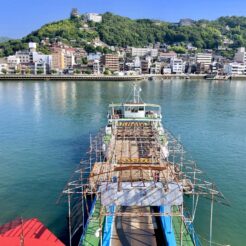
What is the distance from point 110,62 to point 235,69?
5463 cm

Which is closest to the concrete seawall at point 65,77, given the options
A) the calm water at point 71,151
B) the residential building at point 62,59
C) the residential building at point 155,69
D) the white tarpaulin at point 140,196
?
the residential building at point 62,59

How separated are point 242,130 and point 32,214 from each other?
92.0 feet

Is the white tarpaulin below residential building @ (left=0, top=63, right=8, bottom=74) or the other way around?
the other way around

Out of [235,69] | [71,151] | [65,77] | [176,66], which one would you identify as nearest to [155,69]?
[176,66]

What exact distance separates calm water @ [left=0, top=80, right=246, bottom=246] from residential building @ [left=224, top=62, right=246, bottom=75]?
83.5m

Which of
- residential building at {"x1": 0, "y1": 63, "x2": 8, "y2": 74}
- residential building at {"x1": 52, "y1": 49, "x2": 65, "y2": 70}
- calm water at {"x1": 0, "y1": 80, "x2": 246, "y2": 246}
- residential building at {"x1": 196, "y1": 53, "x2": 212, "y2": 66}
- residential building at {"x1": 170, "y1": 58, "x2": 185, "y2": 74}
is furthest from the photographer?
residential building at {"x1": 196, "y1": 53, "x2": 212, "y2": 66}

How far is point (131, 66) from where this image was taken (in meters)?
138

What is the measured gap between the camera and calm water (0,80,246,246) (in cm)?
1670

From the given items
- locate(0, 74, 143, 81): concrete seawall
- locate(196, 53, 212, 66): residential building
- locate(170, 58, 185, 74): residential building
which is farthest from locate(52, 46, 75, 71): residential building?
locate(196, 53, 212, 66): residential building

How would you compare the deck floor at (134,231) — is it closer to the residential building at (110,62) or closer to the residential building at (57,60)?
the residential building at (57,60)

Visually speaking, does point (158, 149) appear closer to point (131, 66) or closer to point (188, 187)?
point (188, 187)

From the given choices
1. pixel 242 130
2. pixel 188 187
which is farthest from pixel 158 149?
pixel 242 130

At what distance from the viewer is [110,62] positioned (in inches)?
5212

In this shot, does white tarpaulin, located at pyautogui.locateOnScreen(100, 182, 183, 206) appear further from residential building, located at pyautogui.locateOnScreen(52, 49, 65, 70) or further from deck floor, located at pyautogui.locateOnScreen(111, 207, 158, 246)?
residential building, located at pyautogui.locateOnScreen(52, 49, 65, 70)
